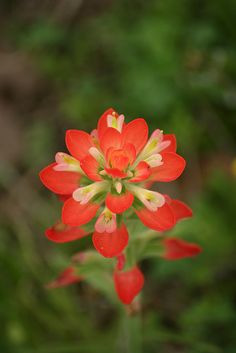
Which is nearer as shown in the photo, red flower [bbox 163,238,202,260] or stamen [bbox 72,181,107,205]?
stamen [bbox 72,181,107,205]

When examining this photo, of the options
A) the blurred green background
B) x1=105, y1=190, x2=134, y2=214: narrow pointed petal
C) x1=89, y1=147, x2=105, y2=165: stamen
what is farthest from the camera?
the blurred green background

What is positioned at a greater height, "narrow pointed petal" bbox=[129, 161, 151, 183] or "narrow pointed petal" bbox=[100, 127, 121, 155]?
"narrow pointed petal" bbox=[100, 127, 121, 155]

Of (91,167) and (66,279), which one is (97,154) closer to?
(91,167)

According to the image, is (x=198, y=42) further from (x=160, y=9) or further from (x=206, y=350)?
(x=206, y=350)

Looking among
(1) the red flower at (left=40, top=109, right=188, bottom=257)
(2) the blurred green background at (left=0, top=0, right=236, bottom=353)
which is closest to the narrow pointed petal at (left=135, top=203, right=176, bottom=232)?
(1) the red flower at (left=40, top=109, right=188, bottom=257)

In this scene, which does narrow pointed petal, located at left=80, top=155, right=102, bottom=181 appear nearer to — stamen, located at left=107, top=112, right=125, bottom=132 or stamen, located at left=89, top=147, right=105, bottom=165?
stamen, located at left=89, top=147, right=105, bottom=165

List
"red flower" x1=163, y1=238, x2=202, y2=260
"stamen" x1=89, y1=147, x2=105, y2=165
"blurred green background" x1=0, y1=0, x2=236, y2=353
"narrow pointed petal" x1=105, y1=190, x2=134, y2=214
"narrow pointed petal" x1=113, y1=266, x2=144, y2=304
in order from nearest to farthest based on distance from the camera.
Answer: "narrow pointed petal" x1=105, y1=190, x2=134, y2=214 < "stamen" x1=89, y1=147, x2=105, y2=165 < "narrow pointed petal" x1=113, y1=266, x2=144, y2=304 < "red flower" x1=163, y1=238, x2=202, y2=260 < "blurred green background" x1=0, y1=0, x2=236, y2=353

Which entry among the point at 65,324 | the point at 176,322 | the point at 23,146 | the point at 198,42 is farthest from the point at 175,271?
the point at 23,146
